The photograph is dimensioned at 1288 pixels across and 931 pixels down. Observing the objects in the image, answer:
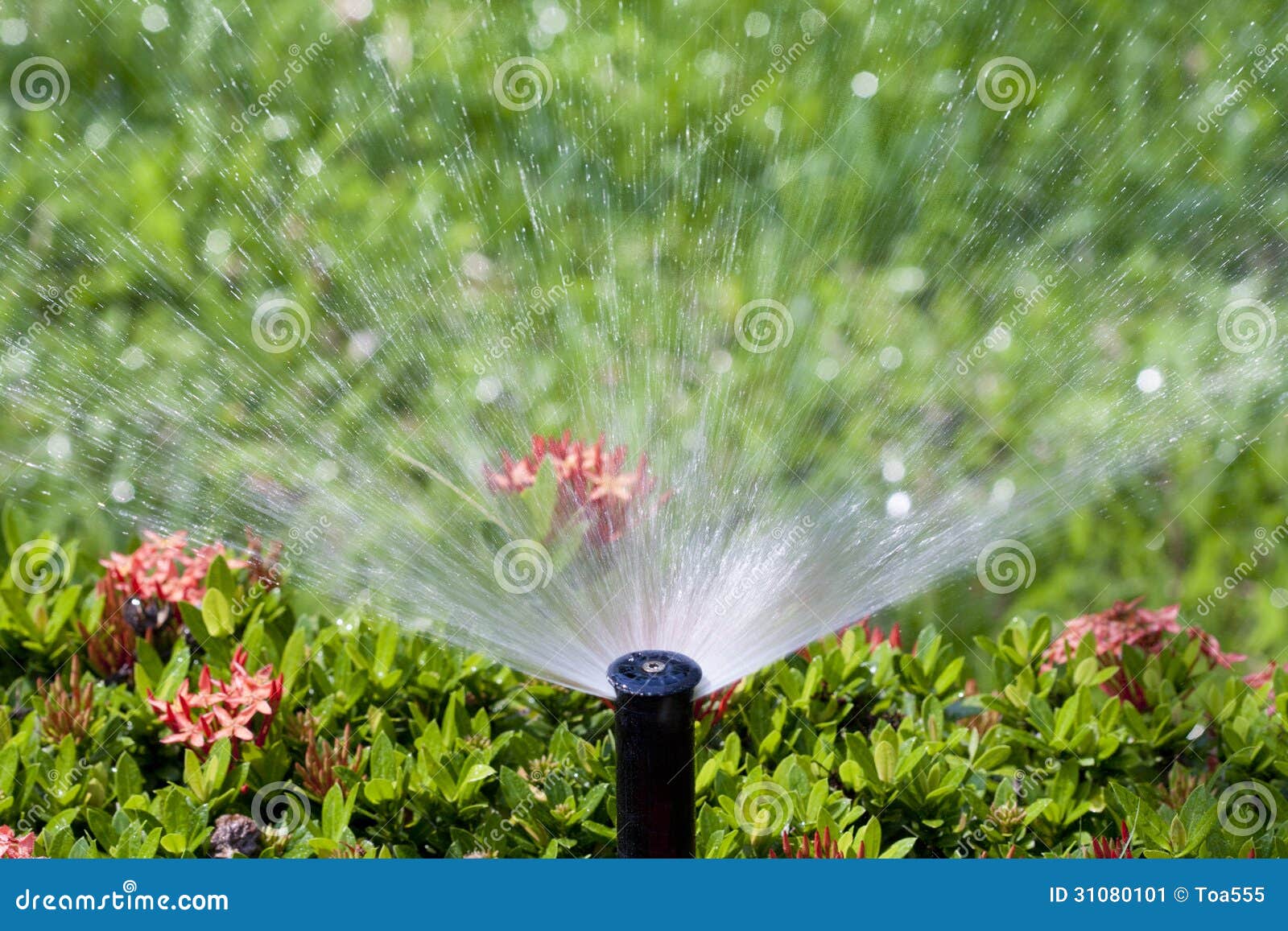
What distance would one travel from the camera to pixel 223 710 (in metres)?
3.09

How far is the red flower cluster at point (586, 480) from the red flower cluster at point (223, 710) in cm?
75

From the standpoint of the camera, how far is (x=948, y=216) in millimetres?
5582

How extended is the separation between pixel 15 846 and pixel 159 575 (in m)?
0.98

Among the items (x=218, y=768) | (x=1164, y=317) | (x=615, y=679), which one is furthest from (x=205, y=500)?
(x=1164, y=317)

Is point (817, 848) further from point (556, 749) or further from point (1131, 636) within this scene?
point (1131, 636)

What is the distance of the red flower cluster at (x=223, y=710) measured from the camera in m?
3.04

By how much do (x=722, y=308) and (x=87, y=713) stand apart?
271cm

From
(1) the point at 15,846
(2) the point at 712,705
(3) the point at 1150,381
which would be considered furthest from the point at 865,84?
(1) the point at 15,846

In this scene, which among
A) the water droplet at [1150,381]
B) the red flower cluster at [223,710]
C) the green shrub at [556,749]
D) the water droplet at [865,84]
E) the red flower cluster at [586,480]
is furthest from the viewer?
the water droplet at [865,84]

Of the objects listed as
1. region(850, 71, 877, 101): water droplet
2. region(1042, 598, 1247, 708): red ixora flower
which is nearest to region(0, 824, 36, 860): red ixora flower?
region(1042, 598, 1247, 708): red ixora flower

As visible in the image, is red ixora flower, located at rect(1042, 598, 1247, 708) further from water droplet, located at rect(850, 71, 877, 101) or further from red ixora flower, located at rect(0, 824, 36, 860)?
water droplet, located at rect(850, 71, 877, 101)

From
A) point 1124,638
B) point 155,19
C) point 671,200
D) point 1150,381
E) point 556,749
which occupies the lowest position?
point 556,749

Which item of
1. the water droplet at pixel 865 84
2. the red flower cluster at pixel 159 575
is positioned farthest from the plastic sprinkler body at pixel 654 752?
the water droplet at pixel 865 84

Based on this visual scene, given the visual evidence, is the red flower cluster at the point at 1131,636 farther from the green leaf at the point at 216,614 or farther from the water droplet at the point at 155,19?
the water droplet at the point at 155,19
